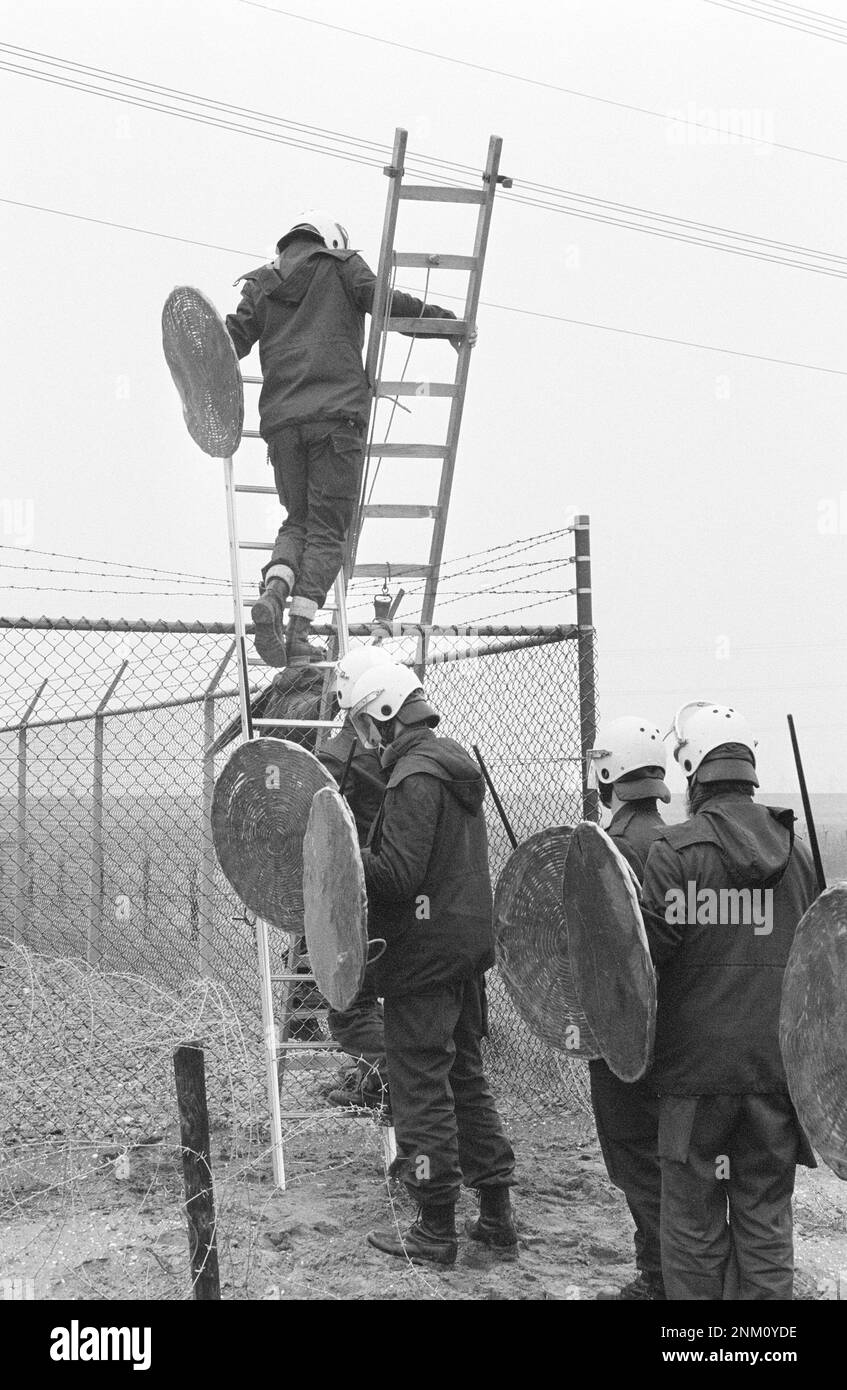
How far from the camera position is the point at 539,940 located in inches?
194

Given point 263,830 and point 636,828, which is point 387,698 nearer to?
point 263,830

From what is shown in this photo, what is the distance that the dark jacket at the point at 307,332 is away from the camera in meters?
7.02

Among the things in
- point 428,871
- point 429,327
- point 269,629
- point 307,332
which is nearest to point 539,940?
point 428,871

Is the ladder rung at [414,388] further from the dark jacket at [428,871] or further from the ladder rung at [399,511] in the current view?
the dark jacket at [428,871]

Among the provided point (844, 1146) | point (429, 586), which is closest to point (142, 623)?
point (429, 586)

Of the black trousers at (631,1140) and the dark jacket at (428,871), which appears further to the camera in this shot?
the dark jacket at (428,871)

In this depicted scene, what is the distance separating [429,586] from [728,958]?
13.7 ft

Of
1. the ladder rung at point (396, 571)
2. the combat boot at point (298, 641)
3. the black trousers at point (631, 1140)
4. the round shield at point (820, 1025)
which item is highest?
the ladder rung at point (396, 571)

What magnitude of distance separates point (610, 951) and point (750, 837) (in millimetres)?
552

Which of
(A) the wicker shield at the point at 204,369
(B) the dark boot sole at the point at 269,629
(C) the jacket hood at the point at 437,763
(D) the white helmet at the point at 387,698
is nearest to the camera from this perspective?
(C) the jacket hood at the point at 437,763

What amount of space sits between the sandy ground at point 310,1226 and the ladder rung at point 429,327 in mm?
3703

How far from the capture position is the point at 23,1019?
8883 mm

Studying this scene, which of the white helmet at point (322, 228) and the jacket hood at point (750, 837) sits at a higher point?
the white helmet at point (322, 228)

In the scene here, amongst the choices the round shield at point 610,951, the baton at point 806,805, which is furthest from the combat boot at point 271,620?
the baton at point 806,805
